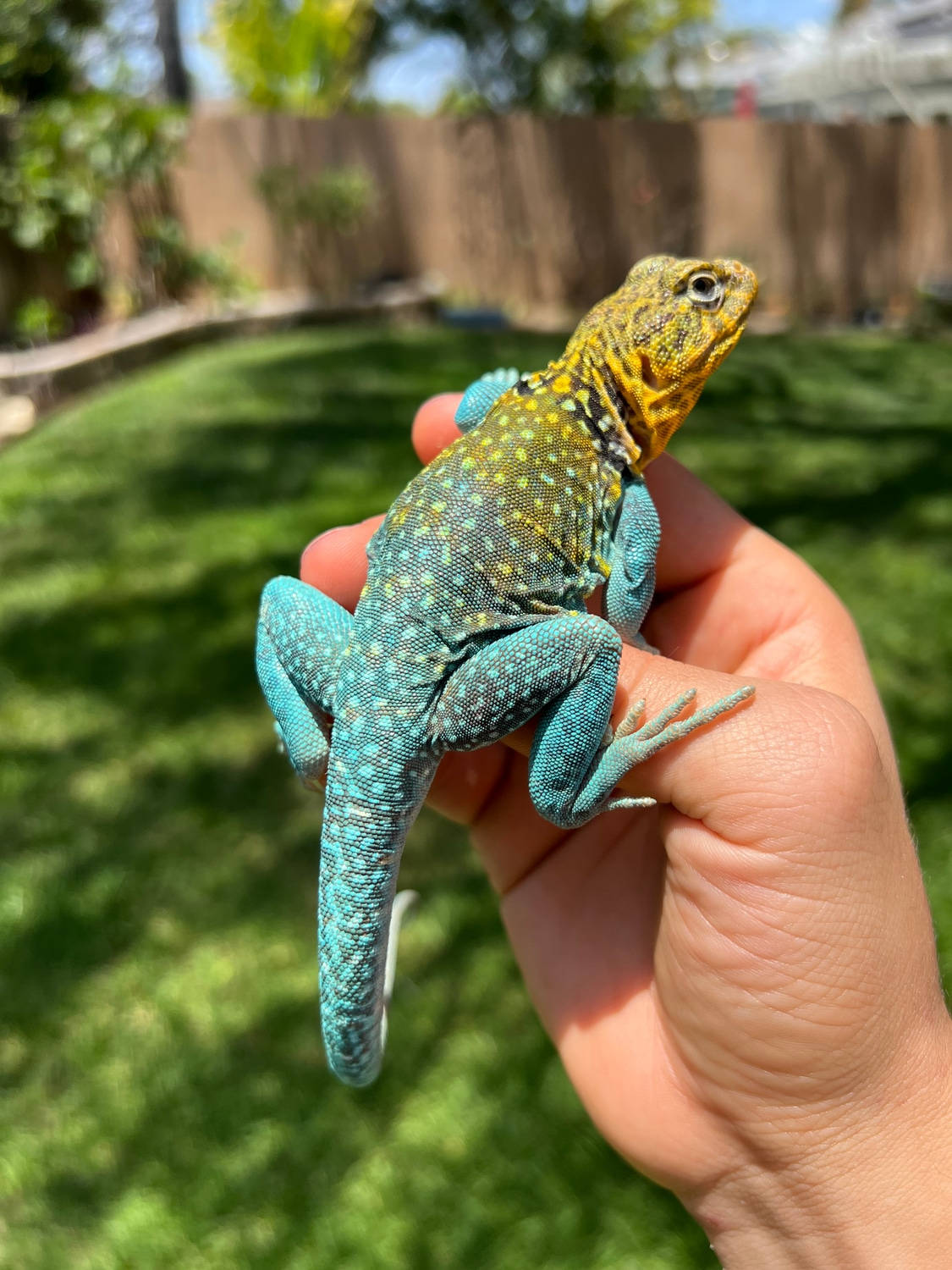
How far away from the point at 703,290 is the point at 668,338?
17 centimetres

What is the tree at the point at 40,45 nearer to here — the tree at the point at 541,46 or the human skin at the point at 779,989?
the tree at the point at 541,46

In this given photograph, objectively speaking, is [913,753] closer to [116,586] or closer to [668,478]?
[668,478]

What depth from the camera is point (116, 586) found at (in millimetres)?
5875

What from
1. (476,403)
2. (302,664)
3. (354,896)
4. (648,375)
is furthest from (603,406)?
(354,896)

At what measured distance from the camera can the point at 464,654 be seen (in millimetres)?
2180

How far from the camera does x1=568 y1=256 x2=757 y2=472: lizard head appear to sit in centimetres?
253

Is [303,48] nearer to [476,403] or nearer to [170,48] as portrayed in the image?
[170,48]

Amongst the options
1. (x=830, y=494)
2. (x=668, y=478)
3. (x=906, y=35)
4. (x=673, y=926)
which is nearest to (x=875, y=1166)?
(x=673, y=926)

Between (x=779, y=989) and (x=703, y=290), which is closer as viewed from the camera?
(x=779, y=989)

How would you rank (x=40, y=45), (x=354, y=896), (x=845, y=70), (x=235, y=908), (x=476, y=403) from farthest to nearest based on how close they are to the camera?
1. (x=845, y=70)
2. (x=40, y=45)
3. (x=235, y=908)
4. (x=476, y=403)
5. (x=354, y=896)

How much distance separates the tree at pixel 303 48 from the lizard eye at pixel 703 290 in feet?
45.6

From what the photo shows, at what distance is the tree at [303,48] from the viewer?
13812 millimetres

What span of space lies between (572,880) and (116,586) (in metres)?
4.19

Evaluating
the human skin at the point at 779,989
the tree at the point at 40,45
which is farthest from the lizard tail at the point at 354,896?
the tree at the point at 40,45
